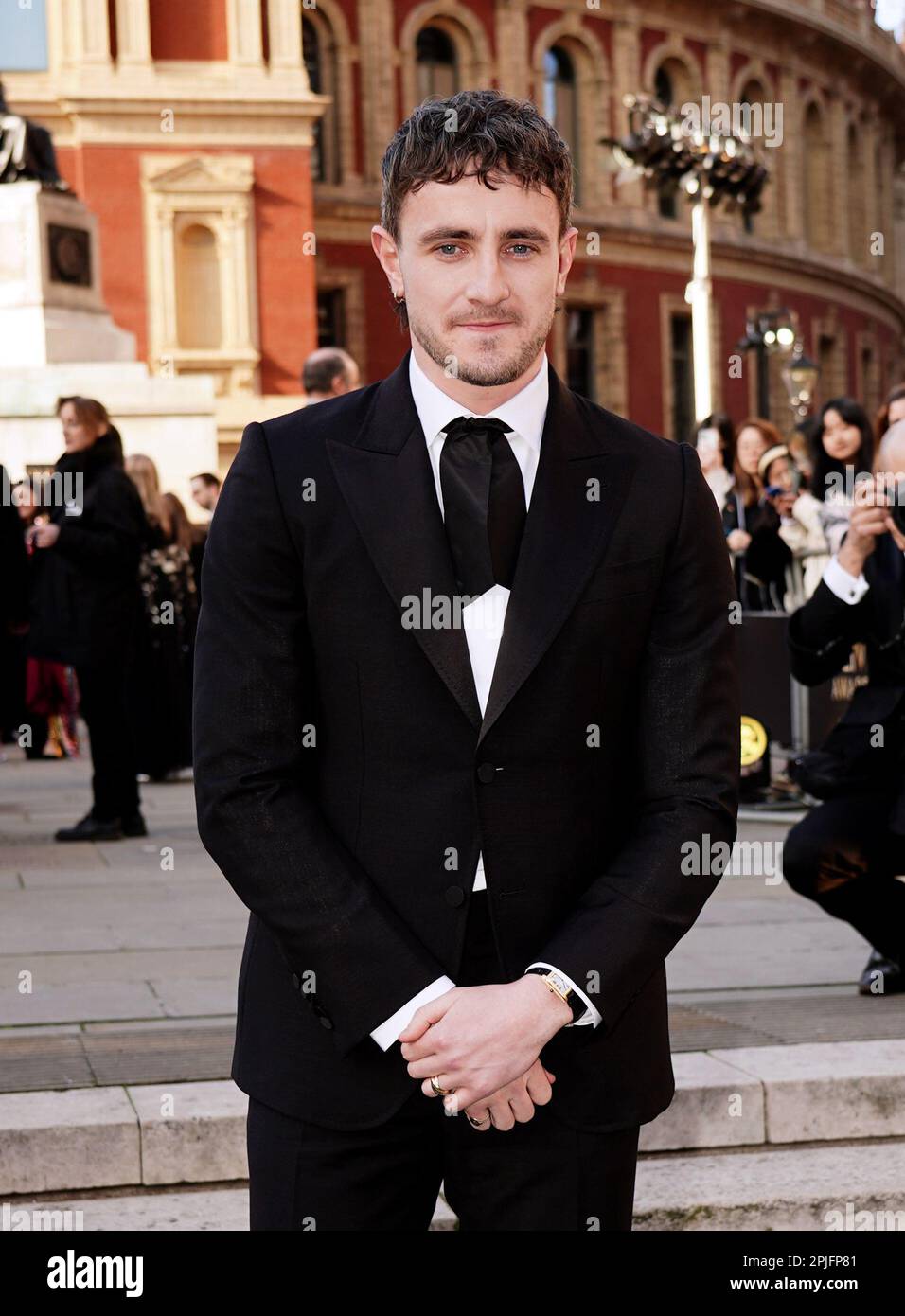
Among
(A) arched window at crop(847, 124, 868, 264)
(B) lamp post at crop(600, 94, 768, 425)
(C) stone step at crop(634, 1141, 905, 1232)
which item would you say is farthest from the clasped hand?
(A) arched window at crop(847, 124, 868, 264)

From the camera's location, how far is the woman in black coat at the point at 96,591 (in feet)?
29.7

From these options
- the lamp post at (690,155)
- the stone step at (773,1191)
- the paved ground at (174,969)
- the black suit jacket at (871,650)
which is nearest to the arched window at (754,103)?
the lamp post at (690,155)

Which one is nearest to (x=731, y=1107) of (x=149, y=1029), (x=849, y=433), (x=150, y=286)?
(x=149, y=1029)

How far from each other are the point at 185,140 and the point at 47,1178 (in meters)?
28.2

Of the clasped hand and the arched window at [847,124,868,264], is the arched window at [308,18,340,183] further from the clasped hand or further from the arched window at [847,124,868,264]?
the clasped hand

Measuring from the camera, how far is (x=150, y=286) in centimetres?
3106

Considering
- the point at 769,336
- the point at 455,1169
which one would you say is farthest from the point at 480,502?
the point at 769,336

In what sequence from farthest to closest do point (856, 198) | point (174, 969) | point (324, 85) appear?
point (856, 198) < point (324, 85) < point (174, 969)

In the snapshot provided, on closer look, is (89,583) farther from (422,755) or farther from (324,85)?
(324,85)

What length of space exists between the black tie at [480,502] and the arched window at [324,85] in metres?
35.0

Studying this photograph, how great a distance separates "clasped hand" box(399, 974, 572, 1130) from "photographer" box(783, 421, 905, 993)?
336cm

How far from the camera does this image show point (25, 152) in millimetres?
17547

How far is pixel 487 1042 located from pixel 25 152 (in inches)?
649

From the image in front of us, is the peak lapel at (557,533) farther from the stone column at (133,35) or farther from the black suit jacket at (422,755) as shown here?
the stone column at (133,35)
